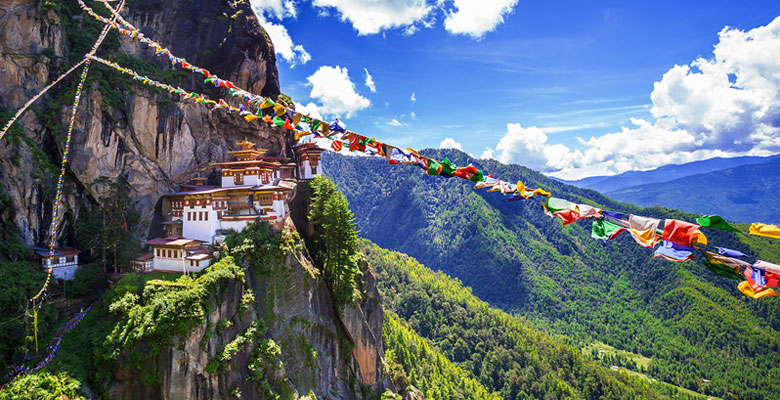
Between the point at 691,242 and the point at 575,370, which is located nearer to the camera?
the point at 691,242

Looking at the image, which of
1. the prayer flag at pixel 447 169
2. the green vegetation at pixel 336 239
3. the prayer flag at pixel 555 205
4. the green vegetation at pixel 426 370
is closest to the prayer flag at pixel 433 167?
the prayer flag at pixel 447 169

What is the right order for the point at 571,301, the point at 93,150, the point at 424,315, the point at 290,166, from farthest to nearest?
the point at 571,301 → the point at 424,315 → the point at 290,166 → the point at 93,150

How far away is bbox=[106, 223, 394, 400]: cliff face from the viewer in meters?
25.6

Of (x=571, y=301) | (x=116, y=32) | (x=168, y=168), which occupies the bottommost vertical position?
(x=571, y=301)

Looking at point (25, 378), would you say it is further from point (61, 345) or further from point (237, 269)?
point (237, 269)

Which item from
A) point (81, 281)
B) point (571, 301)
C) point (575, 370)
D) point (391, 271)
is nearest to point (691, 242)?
point (81, 281)

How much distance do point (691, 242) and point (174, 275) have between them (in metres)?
32.9

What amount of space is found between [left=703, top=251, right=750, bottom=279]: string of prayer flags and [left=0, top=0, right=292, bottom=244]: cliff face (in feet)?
135

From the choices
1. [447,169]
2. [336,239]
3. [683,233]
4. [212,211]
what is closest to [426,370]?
[336,239]

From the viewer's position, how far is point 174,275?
31.3m

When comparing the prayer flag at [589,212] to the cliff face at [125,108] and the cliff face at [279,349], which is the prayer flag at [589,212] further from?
the cliff face at [125,108]

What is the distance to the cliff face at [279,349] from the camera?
83.9 feet

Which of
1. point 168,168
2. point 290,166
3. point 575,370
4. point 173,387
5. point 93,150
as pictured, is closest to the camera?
point 173,387

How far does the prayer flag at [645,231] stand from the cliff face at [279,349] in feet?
86.3
